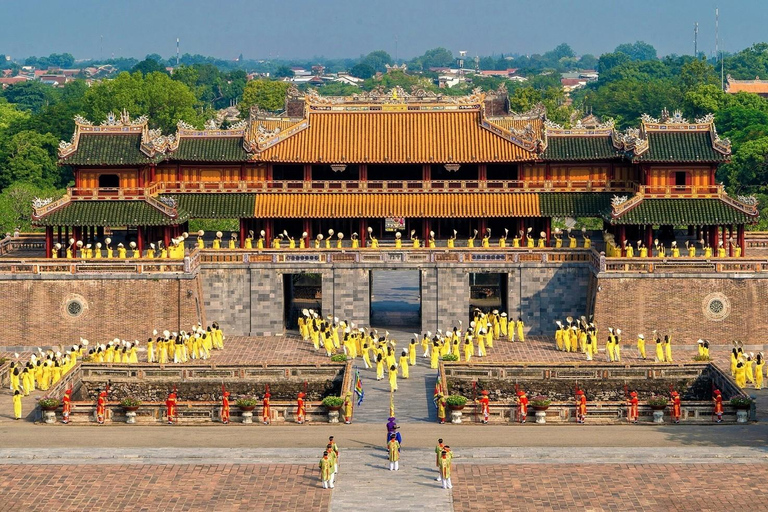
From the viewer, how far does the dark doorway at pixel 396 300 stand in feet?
251

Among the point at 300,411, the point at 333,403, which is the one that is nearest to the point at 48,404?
the point at 300,411

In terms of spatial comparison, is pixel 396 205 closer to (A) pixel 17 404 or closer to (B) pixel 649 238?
(B) pixel 649 238

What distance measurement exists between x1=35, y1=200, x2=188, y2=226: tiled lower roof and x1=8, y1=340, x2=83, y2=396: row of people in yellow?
923cm

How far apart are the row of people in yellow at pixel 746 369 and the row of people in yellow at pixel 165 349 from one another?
2233 centimetres

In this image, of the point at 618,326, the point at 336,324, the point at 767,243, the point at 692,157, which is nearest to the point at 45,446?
the point at 336,324

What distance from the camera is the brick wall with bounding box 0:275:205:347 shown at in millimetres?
70188

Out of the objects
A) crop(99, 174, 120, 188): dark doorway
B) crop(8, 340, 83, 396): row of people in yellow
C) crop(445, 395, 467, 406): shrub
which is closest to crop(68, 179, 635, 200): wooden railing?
crop(99, 174, 120, 188): dark doorway

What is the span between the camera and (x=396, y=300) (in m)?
83.4

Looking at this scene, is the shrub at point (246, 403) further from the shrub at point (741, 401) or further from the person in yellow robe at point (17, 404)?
the shrub at point (741, 401)

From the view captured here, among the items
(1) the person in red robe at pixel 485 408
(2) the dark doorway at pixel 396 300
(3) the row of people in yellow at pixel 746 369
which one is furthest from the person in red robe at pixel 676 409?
(2) the dark doorway at pixel 396 300

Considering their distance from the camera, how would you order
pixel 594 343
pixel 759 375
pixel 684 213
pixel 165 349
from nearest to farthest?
pixel 759 375, pixel 165 349, pixel 594 343, pixel 684 213

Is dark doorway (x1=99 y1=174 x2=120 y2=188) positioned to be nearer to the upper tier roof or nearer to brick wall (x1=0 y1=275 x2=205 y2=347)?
the upper tier roof

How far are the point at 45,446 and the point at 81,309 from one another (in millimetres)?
17575

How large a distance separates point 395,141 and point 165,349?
16743mm
